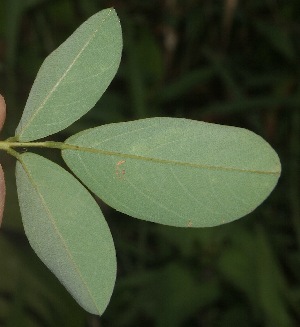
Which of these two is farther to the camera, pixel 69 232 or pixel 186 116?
pixel 186 116


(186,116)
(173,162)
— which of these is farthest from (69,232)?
(186,116)

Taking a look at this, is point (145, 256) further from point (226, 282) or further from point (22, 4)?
point (22, 4)

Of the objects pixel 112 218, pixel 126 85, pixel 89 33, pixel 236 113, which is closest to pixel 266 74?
pixel 236 113

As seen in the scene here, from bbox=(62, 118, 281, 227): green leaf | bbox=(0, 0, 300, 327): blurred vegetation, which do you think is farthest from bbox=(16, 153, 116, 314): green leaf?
bbox=(0, 0, 300, 327): blurred vegetation

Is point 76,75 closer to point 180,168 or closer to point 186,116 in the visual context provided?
point 180,168

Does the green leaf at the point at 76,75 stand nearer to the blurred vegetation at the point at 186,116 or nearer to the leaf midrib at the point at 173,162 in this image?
the leaf midrib at the point at 173,162

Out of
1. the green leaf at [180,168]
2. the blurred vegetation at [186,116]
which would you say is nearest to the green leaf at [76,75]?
the green leaf at [180,168]
